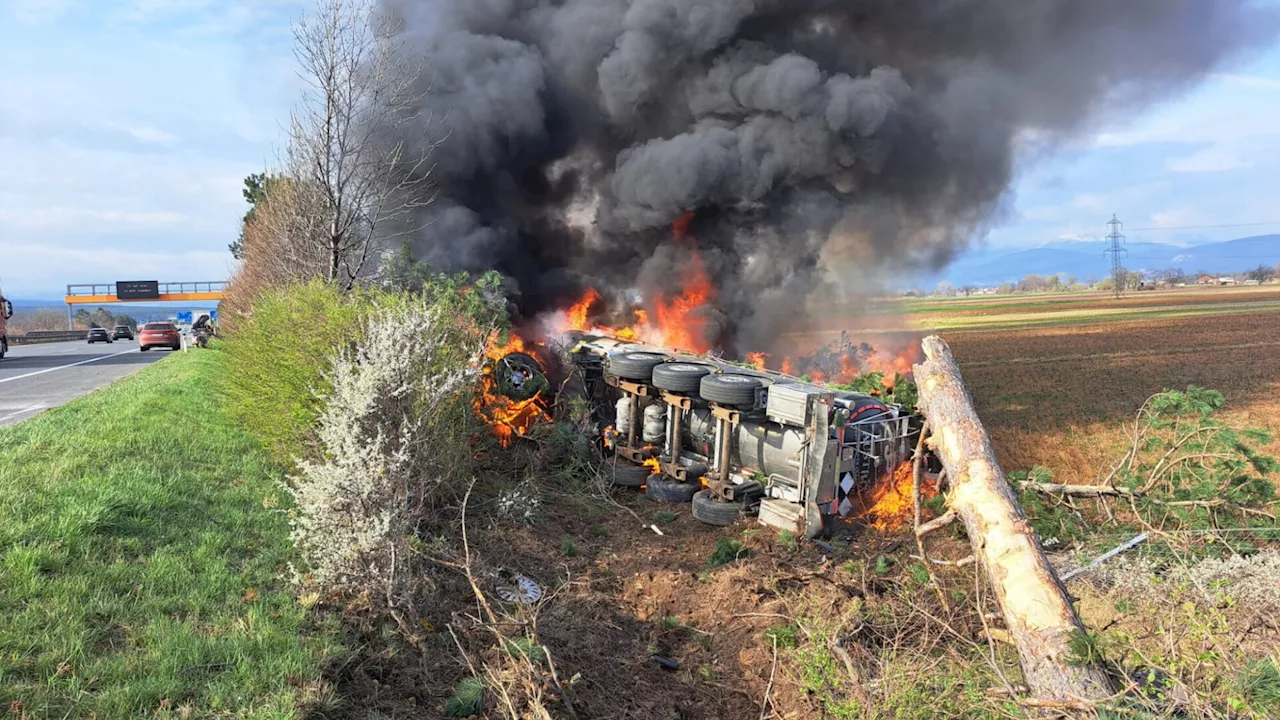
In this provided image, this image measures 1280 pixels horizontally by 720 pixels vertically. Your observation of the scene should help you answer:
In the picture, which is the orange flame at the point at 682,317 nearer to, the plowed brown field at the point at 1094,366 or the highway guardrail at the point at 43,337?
the plowed brown field at the point at 1094,366

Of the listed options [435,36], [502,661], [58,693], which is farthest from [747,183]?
[58,693]

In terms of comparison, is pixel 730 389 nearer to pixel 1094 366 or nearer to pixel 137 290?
pixel 1094 366

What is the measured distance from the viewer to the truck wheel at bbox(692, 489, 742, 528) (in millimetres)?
7086

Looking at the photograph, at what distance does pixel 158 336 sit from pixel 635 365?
3143 centimetres

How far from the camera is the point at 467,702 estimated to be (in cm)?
345

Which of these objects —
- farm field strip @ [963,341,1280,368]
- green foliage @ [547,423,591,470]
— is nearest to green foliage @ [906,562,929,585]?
green foliage @ [547,423,591,470]

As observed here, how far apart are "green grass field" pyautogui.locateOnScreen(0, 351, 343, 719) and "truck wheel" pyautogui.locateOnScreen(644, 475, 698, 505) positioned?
406 centimetres

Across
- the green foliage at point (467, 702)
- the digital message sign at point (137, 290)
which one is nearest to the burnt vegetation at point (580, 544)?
the green foliage at point (467, 702)

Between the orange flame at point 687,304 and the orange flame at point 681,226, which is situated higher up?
the orange flame at point 681,226

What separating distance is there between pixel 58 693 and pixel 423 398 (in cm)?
254

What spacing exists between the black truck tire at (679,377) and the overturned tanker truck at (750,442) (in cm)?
1

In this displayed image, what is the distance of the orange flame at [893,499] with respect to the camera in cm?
702

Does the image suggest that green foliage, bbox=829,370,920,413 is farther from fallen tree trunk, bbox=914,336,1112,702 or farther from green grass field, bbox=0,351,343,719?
green grass field, bbox=0,351,343,719

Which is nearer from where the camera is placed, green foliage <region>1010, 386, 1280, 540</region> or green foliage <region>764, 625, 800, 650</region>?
green foliage <region>764, 625, 800, 650</region>
